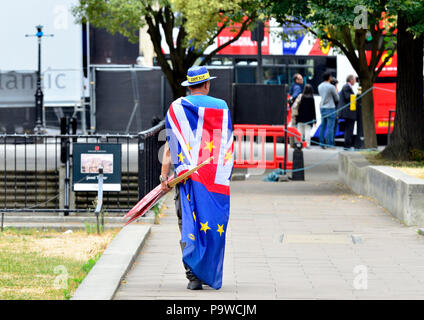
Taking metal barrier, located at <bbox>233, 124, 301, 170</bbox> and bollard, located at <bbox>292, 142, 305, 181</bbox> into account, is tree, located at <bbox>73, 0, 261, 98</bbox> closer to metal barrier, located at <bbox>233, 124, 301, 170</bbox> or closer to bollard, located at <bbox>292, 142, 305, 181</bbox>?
metal barrier, located at <bbox>233, 124, 301, 170</bbox>

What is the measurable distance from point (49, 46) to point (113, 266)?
20124mm

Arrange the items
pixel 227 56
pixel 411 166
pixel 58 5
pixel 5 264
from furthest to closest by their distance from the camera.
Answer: pixel 227 56, pixel 58 5, pixel 411 166, pixel 5 264

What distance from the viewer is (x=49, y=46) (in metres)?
27.9

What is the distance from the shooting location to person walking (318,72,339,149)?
25141mm

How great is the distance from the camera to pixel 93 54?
3219cm

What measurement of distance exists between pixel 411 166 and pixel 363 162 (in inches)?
55.7

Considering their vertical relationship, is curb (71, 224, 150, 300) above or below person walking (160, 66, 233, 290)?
below

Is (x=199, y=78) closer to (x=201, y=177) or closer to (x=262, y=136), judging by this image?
(x=201, y=177)

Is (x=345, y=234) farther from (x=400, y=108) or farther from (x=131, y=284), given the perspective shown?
(x=400, y=108)

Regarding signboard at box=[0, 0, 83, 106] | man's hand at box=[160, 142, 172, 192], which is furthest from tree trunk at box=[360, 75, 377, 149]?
man's hand at box=[160, 142, 172, 192]

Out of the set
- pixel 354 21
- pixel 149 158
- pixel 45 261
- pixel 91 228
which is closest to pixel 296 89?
pixel 354 21

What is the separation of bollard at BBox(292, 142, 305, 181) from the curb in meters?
8.08

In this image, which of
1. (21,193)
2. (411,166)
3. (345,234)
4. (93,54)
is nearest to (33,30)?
(93,54)

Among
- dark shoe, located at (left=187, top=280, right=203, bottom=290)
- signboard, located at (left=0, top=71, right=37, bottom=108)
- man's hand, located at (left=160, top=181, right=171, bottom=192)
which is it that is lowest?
dark shoe, located at (left=187, top=280, right=203, bottom=290)
